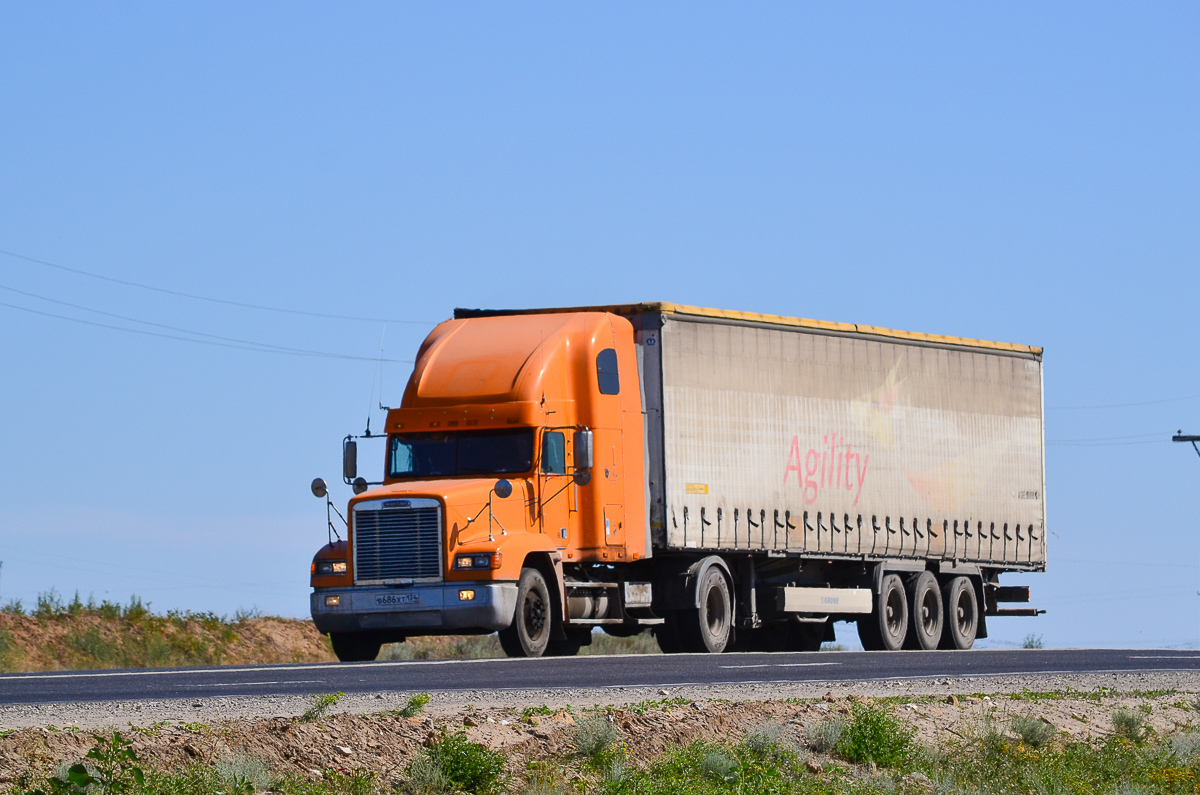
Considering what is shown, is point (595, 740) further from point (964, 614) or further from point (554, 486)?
point (964, 614)

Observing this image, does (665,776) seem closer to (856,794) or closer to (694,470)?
(856,794)

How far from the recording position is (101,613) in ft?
114

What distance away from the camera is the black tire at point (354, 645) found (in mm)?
23750

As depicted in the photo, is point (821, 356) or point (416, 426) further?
point (821, 356)

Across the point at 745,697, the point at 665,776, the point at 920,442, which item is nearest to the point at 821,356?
the point at 920,442

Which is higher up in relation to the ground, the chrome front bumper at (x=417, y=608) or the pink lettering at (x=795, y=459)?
the pink lettering at (x=795, y=459)

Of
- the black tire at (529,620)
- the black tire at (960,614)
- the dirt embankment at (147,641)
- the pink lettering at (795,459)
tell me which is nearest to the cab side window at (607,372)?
the black tire at (529,620)

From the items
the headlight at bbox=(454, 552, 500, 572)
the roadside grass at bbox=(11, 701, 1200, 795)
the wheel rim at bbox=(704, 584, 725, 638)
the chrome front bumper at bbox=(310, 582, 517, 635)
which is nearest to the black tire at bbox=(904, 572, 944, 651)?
the wheel rim at bbox=(704, 584, 725, 638)

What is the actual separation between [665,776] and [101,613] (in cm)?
2437

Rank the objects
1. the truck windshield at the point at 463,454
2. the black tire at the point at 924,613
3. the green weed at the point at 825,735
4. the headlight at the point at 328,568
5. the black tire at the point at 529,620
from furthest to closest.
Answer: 1. the black tire at the point at 924,613
2. the truck windshield at the point at 463,454
3. the headlight at the point at 328,568
4. the black tire at the point at 529,620
5. the green weed at the point at 825,735

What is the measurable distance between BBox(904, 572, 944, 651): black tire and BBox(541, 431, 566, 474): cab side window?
8.49 metres

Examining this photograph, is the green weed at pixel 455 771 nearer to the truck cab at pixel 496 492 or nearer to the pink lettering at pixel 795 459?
the truck cab at pixel 496 492

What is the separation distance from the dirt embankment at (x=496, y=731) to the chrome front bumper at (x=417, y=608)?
22.5 ft

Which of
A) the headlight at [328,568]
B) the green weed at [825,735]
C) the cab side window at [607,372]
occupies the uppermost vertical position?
the cab side window at [607,372]
